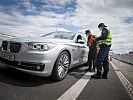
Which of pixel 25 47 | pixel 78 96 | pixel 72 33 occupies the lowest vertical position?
pixel 78 96

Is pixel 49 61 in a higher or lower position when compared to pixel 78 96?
higher

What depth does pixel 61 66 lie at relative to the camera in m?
3.86

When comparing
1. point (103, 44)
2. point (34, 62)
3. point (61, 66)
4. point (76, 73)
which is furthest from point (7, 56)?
point (103, 44)

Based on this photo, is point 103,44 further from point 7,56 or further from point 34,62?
point 7,56

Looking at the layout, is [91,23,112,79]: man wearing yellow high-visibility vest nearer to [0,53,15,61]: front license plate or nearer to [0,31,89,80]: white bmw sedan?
[0,31,89,80]: white bmw sedan

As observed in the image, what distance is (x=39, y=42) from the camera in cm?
338

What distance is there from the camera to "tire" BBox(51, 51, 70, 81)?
3.58 metres

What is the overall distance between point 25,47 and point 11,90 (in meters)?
1.01

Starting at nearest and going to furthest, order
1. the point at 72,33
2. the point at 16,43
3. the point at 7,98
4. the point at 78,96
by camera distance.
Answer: the point at 7,98 < the point at 78,96 < the point at 16,43 < the point at 72,33

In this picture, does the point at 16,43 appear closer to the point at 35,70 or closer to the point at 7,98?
the point at 35,70

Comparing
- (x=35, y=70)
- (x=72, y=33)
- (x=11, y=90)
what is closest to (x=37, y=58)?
(x=35, y=70)

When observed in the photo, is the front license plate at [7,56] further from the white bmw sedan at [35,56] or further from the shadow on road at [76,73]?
the shadow on road at [76,73]

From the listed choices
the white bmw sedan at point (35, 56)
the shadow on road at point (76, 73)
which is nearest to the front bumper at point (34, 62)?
the white bmw sedan at point (35, 56)

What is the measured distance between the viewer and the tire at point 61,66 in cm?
358
